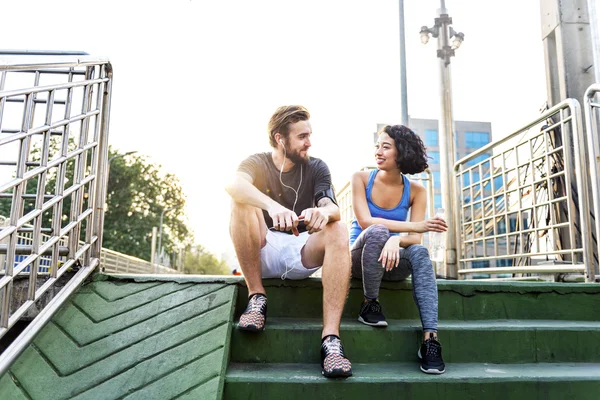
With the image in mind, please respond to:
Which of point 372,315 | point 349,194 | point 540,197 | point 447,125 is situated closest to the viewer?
point 372,315

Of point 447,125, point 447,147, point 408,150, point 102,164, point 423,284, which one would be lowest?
point 423,284

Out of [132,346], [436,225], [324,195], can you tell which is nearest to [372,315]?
[436,225]

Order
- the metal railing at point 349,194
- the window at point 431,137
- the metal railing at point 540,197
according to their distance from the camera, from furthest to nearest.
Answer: the window at point 431,137 → the metal railing at point 349,194 → the metal railing at point 540,197

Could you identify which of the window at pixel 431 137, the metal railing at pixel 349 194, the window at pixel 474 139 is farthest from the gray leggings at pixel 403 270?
the window at pixel 474 139

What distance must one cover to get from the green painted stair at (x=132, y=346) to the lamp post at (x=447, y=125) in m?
3.26

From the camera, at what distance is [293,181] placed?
9.23 feet

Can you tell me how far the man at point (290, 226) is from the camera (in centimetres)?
228

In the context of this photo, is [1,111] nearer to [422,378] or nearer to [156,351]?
[156,351]

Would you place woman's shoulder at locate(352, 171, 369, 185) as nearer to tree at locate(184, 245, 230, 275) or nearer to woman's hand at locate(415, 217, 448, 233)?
woman's hand at locate(415, 217, 448, 233)

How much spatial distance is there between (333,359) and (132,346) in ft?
3.03

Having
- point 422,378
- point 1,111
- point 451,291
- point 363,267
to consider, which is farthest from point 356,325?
point 1,111

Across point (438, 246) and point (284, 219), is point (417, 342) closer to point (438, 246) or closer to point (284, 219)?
point (284, 219)

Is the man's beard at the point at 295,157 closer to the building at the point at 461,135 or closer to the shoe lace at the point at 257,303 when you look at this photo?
the shoe lace at the point at 257,303

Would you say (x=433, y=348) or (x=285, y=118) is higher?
(x=285, y=118)
